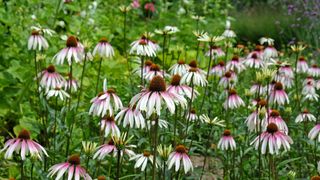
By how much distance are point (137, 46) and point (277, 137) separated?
36.7 inches

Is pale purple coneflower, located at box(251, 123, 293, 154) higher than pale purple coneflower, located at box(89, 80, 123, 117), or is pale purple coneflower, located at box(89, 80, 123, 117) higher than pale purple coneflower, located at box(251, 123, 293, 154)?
pale purple coneflower, located at box(89, 80, 123, 117)

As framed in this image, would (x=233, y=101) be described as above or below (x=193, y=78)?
below

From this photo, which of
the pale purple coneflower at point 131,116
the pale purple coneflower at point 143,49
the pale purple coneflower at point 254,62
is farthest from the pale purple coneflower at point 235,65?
the pale purple coneflower at point 131,116

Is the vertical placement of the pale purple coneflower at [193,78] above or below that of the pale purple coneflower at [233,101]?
above

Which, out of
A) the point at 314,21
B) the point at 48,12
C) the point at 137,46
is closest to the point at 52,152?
the point at 137,46

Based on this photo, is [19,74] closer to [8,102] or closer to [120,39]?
[8,102]

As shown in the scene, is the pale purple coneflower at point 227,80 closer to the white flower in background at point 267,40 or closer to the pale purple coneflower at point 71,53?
the white flower in background at point 267,40

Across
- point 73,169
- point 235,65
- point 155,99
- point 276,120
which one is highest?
point 235,65

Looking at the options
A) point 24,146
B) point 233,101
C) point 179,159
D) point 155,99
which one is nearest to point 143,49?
point 233,101

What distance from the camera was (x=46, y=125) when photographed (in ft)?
8.95

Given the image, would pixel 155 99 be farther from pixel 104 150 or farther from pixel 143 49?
pixel 143 49

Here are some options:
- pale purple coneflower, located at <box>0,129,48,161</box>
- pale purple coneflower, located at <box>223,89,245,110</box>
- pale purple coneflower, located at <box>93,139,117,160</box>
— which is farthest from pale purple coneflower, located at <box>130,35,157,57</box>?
pale purple coneflower, located at <box>0,129,48,161</box>

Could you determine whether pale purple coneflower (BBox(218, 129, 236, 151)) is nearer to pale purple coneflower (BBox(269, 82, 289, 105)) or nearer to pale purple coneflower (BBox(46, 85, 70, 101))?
pale purple coneflower (BBox(269, 82, 289, 105))

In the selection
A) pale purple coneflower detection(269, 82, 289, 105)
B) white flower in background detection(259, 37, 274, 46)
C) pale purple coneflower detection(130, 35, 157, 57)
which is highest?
white flower in background detection(259, 37, 274, 46)
